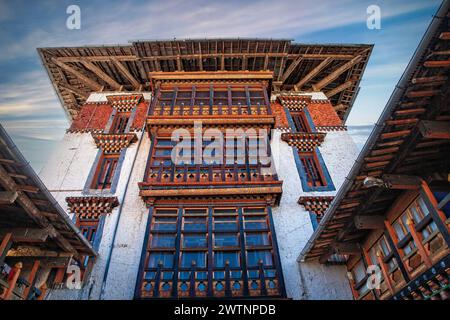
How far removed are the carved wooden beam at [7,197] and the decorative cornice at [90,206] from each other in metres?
5.13

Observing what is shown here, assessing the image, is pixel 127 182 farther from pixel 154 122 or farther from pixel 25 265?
pixel 25 265

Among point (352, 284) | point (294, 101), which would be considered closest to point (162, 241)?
point (352, 284)

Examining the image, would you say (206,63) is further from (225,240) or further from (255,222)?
(225,240)

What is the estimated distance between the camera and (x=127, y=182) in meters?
12.4

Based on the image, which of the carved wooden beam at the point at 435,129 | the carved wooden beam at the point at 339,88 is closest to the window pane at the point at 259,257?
the carved wooden beam at the point at 435,129

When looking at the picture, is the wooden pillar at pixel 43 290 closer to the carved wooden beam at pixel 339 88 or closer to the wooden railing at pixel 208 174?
the wooden railing at pixel 208 174

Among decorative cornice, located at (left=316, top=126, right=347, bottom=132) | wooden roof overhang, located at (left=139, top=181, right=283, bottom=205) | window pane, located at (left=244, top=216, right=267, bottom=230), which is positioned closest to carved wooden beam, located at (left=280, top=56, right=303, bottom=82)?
decorative cornice, located at (left=316, top=126, right=347, bottom=132)

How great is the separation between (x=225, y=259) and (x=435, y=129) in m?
6.57

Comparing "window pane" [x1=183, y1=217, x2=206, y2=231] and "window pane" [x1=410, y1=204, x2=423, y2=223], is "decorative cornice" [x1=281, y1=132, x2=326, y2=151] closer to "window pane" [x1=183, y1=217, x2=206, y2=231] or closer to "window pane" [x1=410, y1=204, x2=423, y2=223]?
"window pane" [x1=183, y1=217, x2=206, y2=231]

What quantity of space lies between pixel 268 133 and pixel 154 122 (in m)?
4.88

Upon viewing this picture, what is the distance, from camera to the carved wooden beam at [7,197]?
6.12 metres

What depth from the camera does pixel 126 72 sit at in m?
17.4

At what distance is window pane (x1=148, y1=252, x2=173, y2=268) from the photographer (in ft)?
30.2
